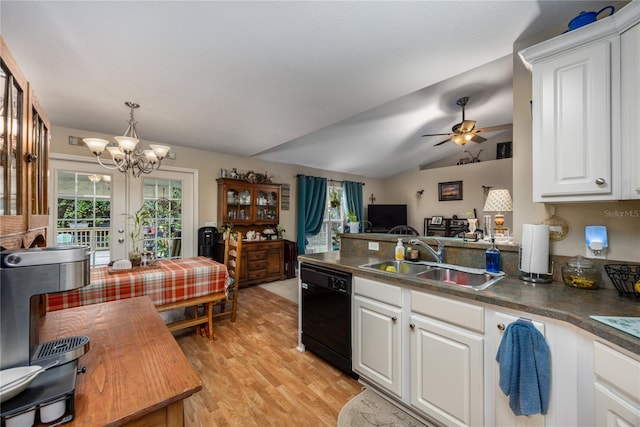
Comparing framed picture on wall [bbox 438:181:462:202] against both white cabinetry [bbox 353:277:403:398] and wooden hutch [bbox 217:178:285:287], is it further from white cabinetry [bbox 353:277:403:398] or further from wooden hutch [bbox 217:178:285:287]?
white cabinetry [bbox 353:277:403:398]

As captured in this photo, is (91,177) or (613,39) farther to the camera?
(91,177)

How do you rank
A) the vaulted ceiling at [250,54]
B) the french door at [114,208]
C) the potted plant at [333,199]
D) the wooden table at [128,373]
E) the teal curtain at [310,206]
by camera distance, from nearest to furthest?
1. the wooden table at [128,373]
2. the vaulted ceiling at [250,54]
3. the french door at [114,208]
4. the teal curtain at [310,206]
5. the potted plant at [333,199]

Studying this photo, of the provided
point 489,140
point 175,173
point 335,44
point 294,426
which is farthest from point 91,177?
point 489,140

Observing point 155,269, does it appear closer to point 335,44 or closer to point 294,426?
point 294,426

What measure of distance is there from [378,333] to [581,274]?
1.19 metres

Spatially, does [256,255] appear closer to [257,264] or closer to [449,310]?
[257,264]

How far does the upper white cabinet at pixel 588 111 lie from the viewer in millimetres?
1179

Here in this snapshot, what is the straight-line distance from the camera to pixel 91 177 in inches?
134

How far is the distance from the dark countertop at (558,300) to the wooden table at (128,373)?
126 centimetres

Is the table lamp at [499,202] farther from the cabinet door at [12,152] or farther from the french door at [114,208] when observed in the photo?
the french door at [114,208]

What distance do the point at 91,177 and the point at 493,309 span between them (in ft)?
14.9

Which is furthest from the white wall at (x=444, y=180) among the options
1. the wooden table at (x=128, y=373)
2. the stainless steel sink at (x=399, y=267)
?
the wooden table at (x=128, y=373)

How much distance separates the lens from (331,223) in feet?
21.4

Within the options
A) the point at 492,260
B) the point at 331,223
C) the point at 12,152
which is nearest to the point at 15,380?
the point at 12,152
